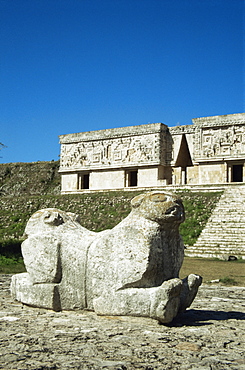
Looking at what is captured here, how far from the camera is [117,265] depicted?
201 inches

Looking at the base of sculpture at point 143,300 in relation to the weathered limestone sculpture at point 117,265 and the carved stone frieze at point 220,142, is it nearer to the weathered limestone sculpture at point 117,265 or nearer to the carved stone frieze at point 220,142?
the weathered limestone sculpture at point 117,265

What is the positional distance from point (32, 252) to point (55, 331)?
4.73 ft

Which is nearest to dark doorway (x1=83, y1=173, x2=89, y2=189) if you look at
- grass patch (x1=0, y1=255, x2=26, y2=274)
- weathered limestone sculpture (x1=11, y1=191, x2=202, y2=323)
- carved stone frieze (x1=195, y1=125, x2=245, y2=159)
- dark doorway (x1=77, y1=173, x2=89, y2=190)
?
dark doorway (x1=77, y1=173, x2=89, y2=190)

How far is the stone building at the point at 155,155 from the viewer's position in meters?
29.8

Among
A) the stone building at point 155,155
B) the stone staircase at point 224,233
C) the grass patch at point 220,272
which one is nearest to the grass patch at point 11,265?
the grass patch at point 220,272

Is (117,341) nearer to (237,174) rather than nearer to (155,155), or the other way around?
(155,155)

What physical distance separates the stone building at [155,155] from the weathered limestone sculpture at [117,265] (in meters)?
24.4

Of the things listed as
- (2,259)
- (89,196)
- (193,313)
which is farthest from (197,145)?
(193,313)

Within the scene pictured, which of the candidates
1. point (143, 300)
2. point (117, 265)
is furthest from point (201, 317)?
point (117, 265)

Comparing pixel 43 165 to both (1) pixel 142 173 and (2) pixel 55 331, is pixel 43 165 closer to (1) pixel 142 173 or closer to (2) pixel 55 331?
(1) pixel 142 173

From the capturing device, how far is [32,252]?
18.9 feet

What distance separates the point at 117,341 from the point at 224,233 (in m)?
14.9

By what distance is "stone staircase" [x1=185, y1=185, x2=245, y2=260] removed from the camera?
651 inches

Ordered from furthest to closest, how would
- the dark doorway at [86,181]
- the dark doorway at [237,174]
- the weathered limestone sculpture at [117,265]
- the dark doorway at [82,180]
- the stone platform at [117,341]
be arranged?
the dark doorway at [86,181] < the dark doorway at [82,180] < the dark doorway at [237,174] < the weathered limestone sculpture at [117,265] < the stone platform at [117,341]
